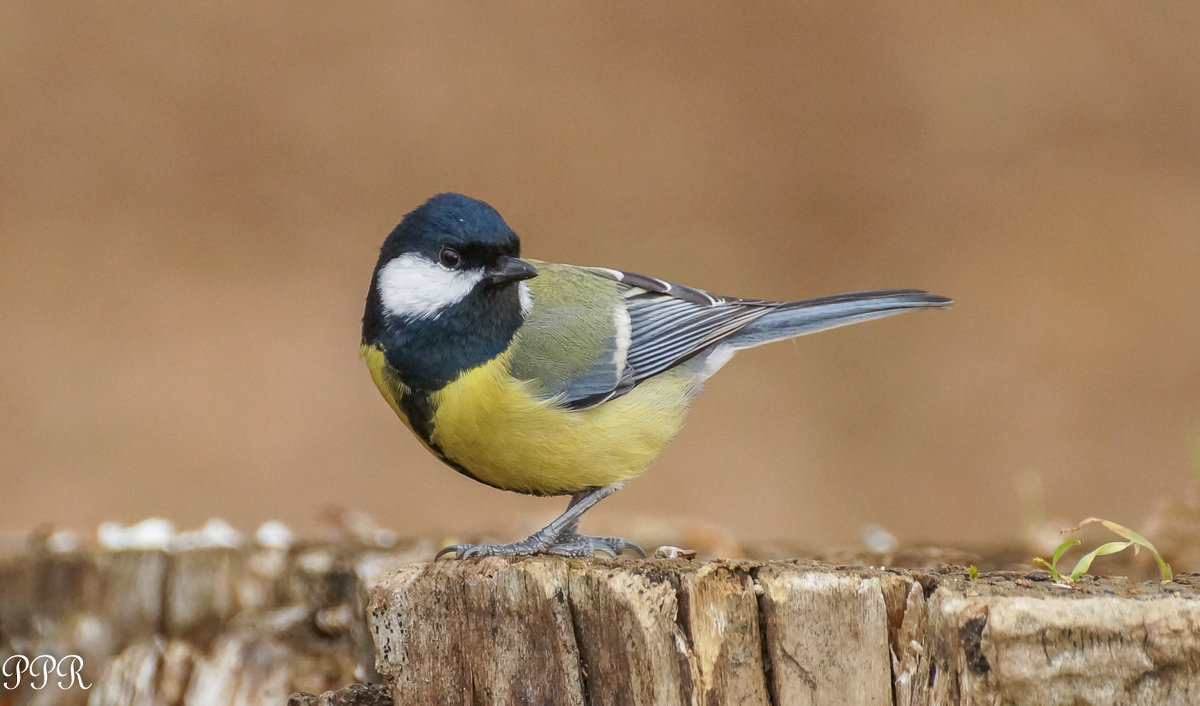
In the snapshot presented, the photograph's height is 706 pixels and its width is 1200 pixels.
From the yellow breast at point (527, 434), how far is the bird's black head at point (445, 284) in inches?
2.5

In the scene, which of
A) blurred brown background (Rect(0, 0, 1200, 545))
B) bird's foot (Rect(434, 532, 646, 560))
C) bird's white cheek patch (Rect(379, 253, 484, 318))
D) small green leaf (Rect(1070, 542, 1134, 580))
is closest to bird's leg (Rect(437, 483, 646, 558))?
bird's foot (Rect(434, 532, 646, 560))

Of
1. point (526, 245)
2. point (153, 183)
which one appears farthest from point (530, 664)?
point (153, 183)

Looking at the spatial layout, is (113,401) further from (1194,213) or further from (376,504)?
(1194,213)

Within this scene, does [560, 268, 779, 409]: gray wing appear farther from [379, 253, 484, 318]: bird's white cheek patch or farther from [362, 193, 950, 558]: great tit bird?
[379, 253, 484, 318]: bird's white cheek patch

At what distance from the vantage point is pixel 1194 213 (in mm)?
6965

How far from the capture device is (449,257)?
2838mm

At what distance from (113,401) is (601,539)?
167 inches

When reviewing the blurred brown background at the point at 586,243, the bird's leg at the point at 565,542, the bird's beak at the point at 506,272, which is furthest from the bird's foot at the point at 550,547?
the blurred brown background at the point at 586,243

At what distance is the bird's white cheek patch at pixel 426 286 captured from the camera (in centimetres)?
284

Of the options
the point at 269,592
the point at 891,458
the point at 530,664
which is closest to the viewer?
the point at 530,664

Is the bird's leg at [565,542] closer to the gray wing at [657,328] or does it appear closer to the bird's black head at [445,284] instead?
the gray wing at [657,328]

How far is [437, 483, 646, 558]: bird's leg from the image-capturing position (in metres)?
2.77

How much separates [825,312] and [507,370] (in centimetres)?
108

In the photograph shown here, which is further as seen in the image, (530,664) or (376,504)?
(376,504)
